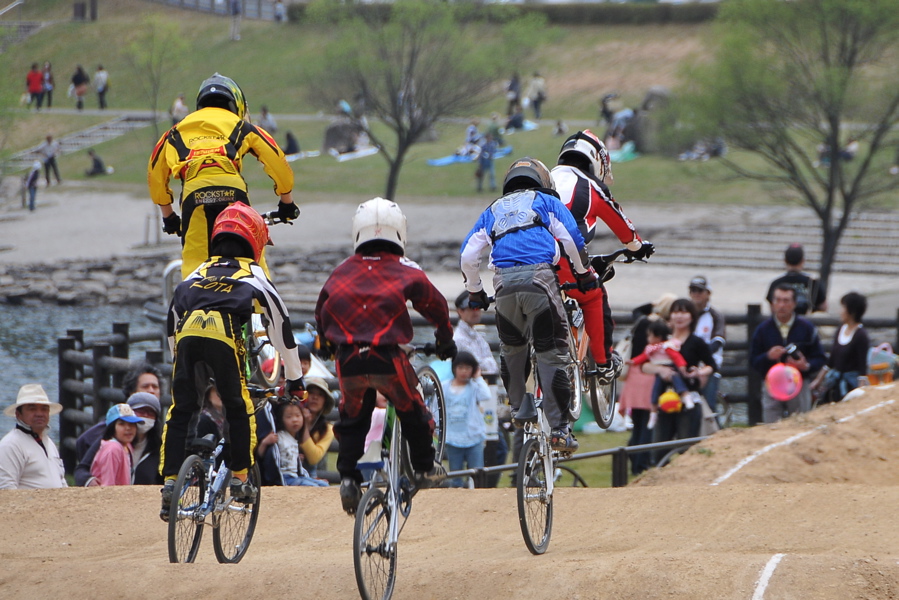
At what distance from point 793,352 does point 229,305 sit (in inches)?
297

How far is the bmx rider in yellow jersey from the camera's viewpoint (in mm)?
8594

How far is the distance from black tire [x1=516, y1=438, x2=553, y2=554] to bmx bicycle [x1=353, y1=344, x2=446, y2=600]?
82 cm

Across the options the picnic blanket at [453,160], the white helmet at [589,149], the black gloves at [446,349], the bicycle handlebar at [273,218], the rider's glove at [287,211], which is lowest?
the black gloves at [446,349]

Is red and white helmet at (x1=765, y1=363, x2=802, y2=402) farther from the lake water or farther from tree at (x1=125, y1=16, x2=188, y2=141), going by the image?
tree at (x1=125, y1=16, x2=188, y2=141)

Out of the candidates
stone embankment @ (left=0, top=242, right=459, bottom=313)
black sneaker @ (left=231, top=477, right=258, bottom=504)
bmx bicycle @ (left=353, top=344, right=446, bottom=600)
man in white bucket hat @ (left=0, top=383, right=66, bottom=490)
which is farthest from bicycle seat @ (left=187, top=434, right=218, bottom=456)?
stone embankment @ (left=0, top=242, right=459, bottom=313)

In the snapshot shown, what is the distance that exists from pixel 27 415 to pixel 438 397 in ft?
13.0

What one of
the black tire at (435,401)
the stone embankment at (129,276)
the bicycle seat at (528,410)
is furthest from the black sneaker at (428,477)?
the stone embankment at (129,276)

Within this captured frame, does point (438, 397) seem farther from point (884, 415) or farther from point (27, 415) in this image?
point (884, 415)

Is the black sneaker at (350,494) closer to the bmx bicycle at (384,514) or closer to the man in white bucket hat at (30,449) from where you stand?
the bmx bicycle at (384,514)

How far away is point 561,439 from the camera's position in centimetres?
789

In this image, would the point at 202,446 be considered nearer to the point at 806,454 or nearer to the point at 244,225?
the point at 244,225

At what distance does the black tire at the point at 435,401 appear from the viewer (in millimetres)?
7242

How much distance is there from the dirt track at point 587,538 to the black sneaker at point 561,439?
0.68 meters

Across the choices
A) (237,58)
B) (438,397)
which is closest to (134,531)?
(438,397)
